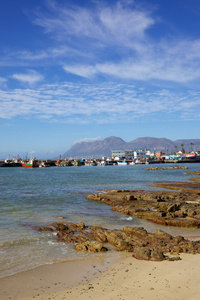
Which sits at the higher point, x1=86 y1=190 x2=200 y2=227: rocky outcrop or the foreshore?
the foreshore

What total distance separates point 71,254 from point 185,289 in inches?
254

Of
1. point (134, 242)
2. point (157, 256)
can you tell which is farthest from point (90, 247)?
point (157, 256)

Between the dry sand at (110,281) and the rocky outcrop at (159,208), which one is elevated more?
the dry sand at (110,281)

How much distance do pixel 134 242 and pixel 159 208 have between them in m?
11.2

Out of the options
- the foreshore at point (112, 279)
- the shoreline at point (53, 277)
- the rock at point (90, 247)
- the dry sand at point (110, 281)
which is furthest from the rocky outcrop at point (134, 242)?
the shoreline at point (53, 277)

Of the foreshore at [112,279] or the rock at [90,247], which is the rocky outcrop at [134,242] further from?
the foreshore at [112,279]

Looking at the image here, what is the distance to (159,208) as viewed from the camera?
25.2 m

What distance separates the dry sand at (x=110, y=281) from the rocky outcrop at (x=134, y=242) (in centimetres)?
71

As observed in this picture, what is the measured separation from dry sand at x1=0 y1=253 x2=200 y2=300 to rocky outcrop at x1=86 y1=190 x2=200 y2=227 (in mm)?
8210

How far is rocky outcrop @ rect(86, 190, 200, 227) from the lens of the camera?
2092 centimetres

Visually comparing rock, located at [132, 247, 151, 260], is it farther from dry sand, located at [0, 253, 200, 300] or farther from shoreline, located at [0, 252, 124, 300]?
shoreline, located at [0, 252, 124, 300]

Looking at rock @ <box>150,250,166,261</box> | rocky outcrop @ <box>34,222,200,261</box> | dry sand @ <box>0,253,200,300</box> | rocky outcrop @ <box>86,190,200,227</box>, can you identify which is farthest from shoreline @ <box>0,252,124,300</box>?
rocky outcrop @ <box>86,190,200,227</box>

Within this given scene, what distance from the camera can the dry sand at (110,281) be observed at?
912 cm

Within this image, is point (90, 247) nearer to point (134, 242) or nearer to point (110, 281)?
point (134, 242)
